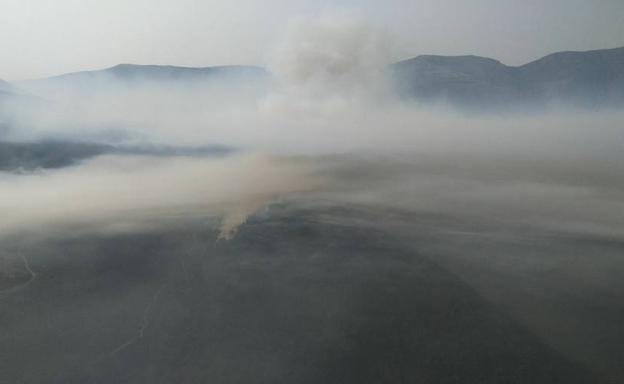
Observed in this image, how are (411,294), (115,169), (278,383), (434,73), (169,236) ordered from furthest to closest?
(434,73)
(115,169)
(169,236)
(411,294)
(278,383)

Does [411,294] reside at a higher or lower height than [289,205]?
lower

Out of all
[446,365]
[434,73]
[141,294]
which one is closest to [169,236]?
[141,294]

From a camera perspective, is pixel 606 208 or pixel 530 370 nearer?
pixel 530 370

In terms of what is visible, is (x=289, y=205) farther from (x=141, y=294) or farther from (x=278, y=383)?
(x=278, y=383)

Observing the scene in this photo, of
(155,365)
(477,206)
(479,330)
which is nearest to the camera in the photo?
(155,365)

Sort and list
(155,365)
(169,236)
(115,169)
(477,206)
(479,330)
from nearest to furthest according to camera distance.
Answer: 1. (155,365)
2. (479,330)
3. (169,236)
4. (477,206)
5. (115,169)

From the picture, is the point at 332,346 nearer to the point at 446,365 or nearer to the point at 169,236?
the point at 446,365

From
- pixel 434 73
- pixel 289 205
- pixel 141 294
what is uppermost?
pixel 434 73

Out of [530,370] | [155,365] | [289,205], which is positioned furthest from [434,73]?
[155,365]

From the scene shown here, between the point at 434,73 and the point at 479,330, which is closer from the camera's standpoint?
the point at 479,330
